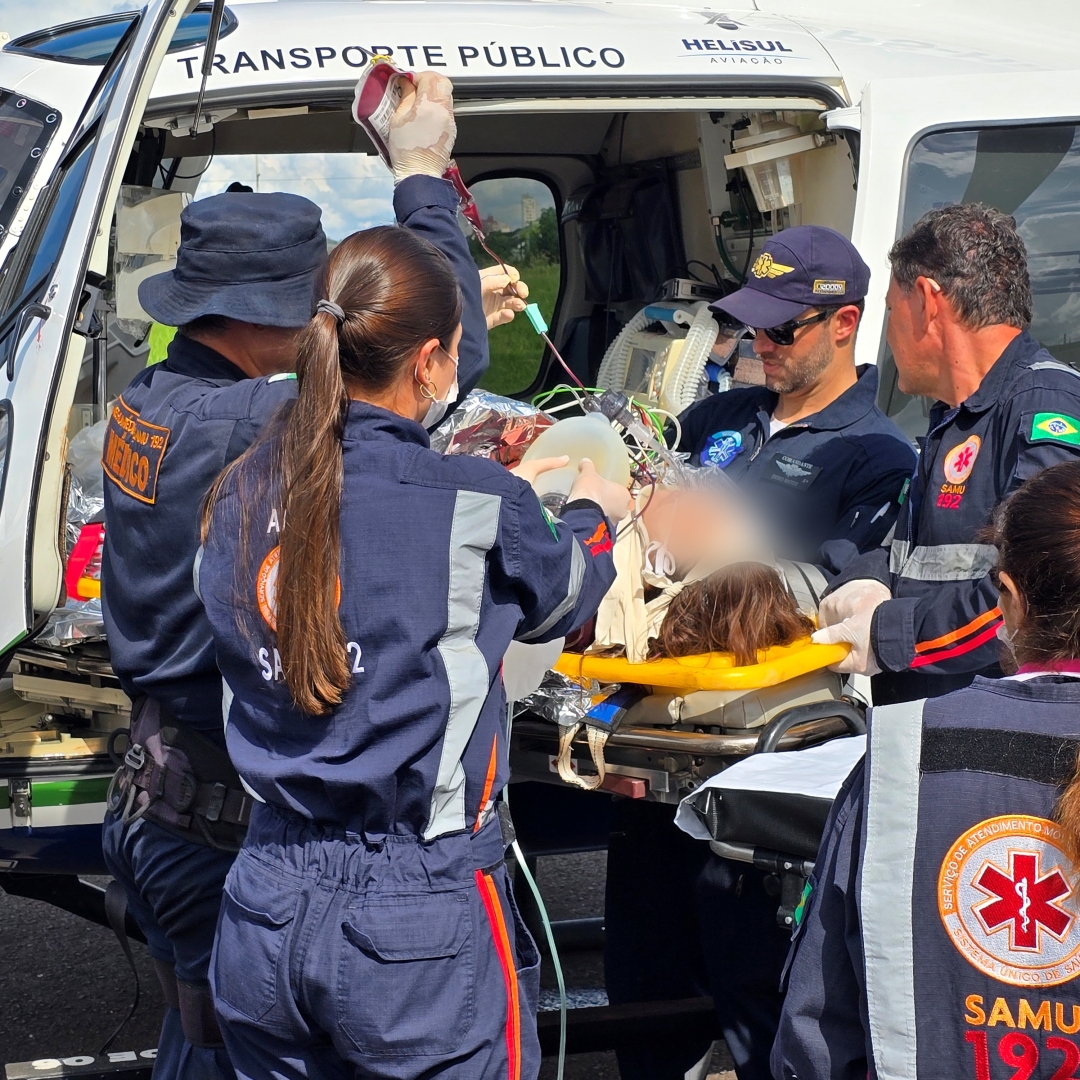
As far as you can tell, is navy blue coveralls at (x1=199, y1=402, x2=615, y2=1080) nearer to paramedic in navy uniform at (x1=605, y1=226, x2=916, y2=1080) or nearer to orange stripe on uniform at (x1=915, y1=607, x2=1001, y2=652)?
orange stripe on uniform at (x1=915, y1=607, x2=1001, y2=652)

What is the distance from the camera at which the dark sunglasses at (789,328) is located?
3129 mm

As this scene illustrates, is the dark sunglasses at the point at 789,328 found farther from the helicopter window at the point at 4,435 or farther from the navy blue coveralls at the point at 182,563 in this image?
the helicopter window at the point at 4,435

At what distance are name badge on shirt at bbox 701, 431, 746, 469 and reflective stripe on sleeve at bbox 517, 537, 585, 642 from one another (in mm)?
1347

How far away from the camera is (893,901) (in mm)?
1473

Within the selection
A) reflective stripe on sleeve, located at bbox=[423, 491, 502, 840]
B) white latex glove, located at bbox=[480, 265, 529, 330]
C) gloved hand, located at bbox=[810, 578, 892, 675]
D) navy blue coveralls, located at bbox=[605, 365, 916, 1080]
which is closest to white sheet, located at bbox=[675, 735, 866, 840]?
gloved hand, located at bbox=[810, 578, 892, 675]

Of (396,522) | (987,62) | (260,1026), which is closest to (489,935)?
(260,1026)

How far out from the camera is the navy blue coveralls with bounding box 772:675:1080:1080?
1400 mm

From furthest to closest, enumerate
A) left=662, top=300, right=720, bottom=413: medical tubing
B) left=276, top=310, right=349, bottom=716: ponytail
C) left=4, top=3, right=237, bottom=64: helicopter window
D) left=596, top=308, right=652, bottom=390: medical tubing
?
1. left=596, top=308, right=652, bottom=390: medical tubing
2. left=662, top=300, right=720, bottom=413: medical tubing
3. left=4, top=3, right=237, bottom=64: helicopter window
4. left=276, top=310, right=349, bottom=716: ponytail

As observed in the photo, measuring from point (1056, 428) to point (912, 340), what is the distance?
0.41 meters

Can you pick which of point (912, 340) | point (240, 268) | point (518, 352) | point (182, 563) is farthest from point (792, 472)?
point (518, 352)

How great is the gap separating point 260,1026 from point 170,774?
570 mm

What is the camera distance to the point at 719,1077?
144 inches

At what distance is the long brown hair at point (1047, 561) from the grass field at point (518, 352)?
4155 mm

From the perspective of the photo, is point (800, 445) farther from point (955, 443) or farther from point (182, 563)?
point (182, 563)
